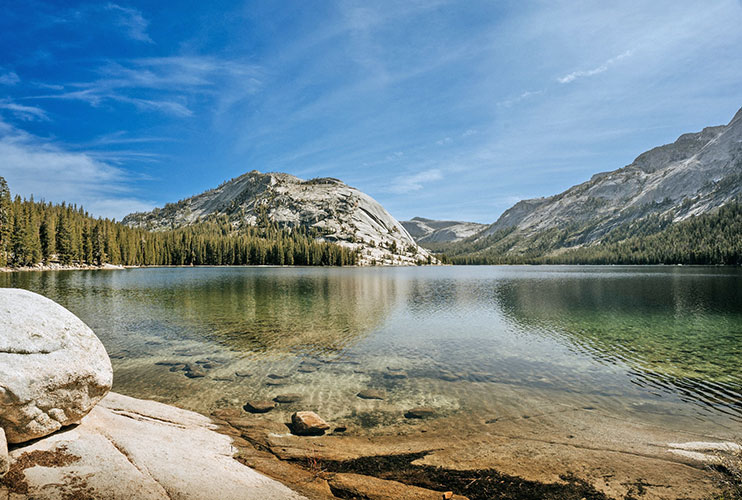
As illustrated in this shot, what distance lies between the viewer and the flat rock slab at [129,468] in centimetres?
713

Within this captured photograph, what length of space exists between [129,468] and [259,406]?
720cm

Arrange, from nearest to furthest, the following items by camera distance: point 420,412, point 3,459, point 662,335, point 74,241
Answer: point 3,459
point 420,412
point 662,335
point 74,241

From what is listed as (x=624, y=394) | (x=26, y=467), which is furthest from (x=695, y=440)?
(x=26, y=467)

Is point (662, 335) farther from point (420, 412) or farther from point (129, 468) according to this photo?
point (129, 468)

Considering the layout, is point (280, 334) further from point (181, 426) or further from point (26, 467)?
point (26, 467)

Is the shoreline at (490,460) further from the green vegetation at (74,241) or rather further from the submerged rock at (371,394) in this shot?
the green vegetation at (74,241)

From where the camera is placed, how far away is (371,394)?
55.0 feet

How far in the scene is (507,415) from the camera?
1432cm

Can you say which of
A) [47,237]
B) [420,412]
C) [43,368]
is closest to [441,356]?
[420,412]

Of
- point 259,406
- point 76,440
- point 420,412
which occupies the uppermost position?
point 76,440

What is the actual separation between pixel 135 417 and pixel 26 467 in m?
4.58

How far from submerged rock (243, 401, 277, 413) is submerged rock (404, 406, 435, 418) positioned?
577 cm

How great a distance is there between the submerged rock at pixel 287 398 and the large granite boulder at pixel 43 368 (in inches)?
281

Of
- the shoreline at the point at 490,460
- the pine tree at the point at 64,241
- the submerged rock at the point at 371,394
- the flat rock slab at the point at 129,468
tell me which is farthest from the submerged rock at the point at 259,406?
the pine tree at the point at 64,241
